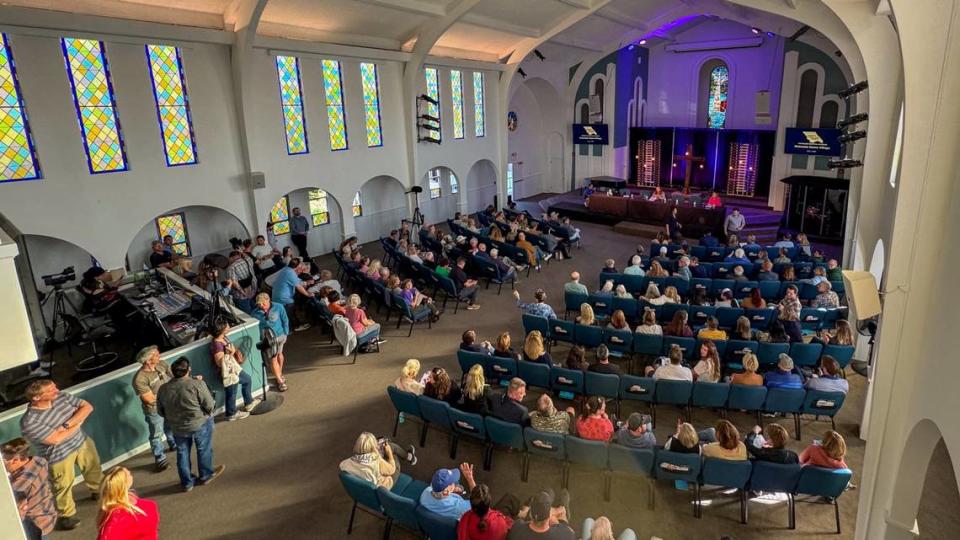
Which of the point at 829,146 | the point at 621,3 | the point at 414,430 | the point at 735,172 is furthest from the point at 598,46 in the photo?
the point at 414,430

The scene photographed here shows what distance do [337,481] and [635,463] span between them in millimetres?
3219

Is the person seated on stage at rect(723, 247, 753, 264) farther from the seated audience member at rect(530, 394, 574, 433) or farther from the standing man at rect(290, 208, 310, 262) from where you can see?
the standing man at rect(290, 208, 310, 262)

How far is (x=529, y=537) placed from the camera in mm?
3730

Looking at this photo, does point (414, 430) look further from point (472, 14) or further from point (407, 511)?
point (472, 14)

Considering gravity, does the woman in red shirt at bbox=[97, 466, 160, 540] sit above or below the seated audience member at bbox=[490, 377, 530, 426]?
above

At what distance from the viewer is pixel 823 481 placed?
4.84 meters

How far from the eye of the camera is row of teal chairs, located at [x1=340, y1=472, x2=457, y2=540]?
4.32 metres

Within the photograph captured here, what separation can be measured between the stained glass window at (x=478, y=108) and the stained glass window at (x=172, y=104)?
10.1 metres

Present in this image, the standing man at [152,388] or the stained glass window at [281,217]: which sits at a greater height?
the stained glass window at [281,217]

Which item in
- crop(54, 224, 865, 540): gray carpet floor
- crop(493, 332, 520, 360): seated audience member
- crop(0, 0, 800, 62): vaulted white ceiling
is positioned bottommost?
crop(54, 224, 865, 540): gray carpet floor

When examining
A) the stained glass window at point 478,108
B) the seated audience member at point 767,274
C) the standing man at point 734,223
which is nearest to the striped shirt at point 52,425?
the seated audience member at point 767,274

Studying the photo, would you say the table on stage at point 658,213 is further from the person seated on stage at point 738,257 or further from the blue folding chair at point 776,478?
the blue folding chair at point 776,478

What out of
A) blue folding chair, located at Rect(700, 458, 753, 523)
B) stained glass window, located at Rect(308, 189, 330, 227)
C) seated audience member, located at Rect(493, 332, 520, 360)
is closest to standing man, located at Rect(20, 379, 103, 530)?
seated audience member, located at Rect(493, 332, 520, 360)

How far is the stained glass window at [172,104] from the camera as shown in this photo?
10.7m
